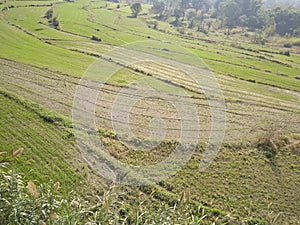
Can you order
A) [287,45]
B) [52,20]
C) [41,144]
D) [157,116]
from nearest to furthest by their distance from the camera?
[41,144]
[157,116]
[52,20]
[287,45]

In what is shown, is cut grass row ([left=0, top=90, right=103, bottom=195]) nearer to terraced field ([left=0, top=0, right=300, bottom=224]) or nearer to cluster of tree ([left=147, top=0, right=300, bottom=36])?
terraced field ([left=0, top=0, right=300, bottom=224])

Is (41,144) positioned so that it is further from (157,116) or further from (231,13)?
(231,13)

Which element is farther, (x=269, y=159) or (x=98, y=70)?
(x=98, y=70)

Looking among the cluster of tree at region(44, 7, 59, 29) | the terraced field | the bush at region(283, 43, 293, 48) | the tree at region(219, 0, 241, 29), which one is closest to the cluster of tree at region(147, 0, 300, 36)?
the tree at region(219, 0, 241, 29)

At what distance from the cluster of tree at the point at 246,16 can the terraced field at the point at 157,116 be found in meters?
47.5

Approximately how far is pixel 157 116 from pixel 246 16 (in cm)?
9219

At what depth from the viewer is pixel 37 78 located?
2345 centimetres

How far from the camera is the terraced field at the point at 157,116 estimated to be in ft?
41.0

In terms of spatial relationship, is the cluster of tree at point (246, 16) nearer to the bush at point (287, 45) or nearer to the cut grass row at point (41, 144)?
the bush at point (287, 45)

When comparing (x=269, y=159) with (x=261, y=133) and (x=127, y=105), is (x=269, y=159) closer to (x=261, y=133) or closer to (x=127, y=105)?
(x=261, y=133)

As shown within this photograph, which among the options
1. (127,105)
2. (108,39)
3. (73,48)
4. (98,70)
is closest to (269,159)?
(127,105)

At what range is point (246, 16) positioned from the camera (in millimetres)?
100750

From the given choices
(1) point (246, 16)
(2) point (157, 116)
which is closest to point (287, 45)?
(1) point (246, 16)

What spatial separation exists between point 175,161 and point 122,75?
1518 centimetres
